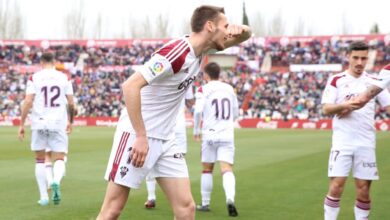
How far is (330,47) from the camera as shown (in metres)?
49.2

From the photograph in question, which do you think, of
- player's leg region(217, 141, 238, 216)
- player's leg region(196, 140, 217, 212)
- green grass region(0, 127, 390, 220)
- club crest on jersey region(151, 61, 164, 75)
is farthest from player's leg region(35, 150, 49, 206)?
club crest on jersey region(151, 61, 164, 75)

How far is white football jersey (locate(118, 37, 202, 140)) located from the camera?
16.5 ft

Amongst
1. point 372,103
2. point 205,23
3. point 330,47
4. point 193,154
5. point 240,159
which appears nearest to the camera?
point 205,23

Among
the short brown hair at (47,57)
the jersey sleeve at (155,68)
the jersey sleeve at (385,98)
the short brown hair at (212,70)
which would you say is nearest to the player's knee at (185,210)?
the jersey sleeve at (155,68)

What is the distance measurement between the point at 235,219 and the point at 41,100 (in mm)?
3659

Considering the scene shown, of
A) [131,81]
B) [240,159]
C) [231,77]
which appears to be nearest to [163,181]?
[131,81]

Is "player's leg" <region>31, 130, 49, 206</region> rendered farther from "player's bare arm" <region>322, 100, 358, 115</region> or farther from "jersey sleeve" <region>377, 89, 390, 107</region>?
"jersey sleeve" <region>377, 89, 390, 107</region>

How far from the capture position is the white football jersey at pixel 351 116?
7.22m

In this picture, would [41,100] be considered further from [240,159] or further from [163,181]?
[240,159]

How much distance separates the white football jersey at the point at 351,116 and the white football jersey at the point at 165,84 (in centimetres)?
245

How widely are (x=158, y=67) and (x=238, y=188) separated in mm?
7572

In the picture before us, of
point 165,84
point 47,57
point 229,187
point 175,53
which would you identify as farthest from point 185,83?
point 47,57

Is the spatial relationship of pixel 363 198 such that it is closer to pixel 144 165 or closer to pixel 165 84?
pixel 144 165

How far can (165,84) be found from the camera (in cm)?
523
